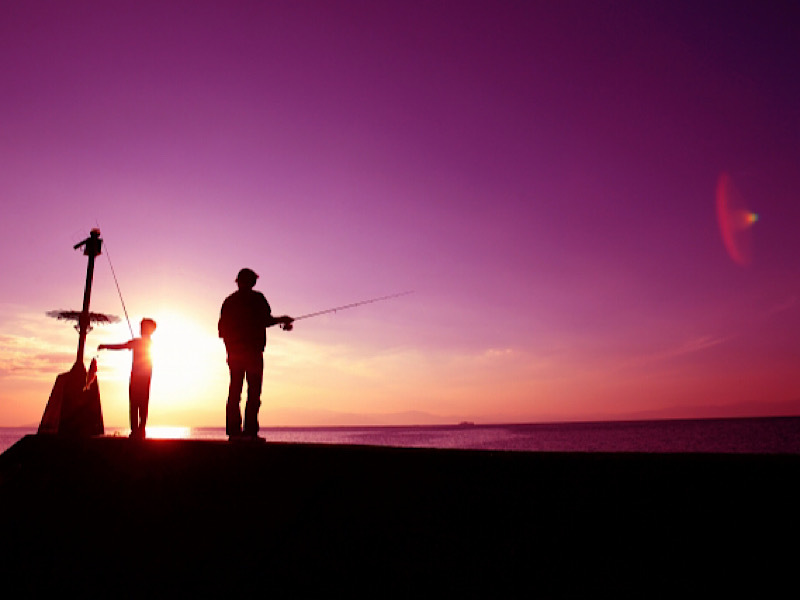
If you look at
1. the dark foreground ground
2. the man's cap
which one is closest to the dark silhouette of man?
the man's cap

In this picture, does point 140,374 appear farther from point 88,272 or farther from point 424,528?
point 424,528

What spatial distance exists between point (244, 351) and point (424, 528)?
4960mm

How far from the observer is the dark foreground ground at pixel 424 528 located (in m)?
1.84

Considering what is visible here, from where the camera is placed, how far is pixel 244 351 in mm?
6699

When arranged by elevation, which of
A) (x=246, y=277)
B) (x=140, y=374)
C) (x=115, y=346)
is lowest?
(x=140, y=374)

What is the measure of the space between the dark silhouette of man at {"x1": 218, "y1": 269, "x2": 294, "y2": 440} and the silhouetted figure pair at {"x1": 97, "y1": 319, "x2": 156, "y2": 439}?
7.35 ft

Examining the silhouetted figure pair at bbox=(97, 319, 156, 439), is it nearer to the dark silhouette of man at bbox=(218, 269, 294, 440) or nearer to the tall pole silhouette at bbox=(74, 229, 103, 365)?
the tall pole silhouette at bbox=(74, 229, 103, 365)

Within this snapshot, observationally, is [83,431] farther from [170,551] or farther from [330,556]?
[330,556]

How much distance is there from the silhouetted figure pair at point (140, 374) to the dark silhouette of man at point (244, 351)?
224cm

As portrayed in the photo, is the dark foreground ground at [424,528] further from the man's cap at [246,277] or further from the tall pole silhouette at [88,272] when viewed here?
the tall pole silhouette at [88,272]

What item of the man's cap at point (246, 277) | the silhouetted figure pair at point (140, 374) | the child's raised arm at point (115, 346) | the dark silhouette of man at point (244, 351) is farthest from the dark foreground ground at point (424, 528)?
the child's raised arm at point (115, 346)

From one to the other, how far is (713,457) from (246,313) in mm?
5822

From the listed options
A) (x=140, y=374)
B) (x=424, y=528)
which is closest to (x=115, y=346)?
(x=140, y=374)

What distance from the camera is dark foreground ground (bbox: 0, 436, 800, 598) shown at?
1.84 m
